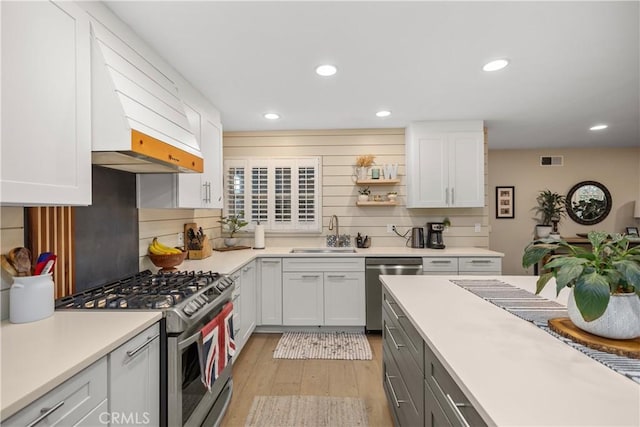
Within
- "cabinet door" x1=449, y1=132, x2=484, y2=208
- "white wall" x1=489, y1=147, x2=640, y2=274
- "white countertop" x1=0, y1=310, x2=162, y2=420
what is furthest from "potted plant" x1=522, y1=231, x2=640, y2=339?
"white wall" x1=489, y1=147, x2=640, y2=274

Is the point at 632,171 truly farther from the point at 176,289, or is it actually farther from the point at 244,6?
the point at 176,289

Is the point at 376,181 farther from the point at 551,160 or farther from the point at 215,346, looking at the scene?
the point at 551,160

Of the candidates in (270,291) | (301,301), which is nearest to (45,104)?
(270,291)

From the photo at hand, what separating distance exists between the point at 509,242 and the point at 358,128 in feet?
13.2

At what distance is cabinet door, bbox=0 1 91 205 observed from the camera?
1.12 metres

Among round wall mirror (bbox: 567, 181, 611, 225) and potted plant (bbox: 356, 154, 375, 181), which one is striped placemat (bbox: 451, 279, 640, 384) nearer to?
potted plant (bbox: 356, 154, 375, 181)

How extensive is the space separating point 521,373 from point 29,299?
74.8 inches

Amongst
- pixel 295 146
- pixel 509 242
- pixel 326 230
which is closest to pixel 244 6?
pixel 295 146

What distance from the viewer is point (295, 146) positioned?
4.20 meters

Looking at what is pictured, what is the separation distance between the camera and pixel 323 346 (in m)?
3.29

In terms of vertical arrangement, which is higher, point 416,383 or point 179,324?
point 179,324

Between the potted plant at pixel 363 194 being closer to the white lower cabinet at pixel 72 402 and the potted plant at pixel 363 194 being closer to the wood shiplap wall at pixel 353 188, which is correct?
the wood shiplap wall at pixel 353 188

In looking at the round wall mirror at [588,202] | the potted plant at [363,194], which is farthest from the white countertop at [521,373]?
the round wall mirror at [588,202]

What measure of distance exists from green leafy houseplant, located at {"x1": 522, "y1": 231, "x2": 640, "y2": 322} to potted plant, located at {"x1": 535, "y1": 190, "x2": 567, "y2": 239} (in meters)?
5.50
